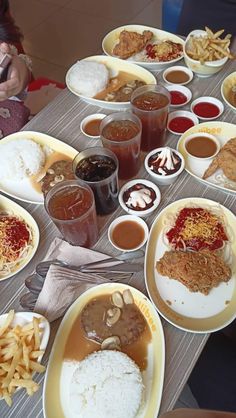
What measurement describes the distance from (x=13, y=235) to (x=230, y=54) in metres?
1.29

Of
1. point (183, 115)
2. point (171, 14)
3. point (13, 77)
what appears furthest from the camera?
point (171, 14)

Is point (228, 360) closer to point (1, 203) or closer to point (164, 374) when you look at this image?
point (164, 374)

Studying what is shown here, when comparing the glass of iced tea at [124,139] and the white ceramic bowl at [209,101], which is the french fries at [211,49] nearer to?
the white ceramic bowl at [209,101]

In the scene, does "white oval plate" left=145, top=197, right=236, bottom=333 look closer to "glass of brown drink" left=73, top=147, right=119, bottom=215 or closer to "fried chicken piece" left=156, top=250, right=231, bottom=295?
"fried chicken piece" left=156, top=250, right=231, bottom=295

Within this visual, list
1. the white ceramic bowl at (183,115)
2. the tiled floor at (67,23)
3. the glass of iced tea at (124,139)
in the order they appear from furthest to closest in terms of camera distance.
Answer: the tiled floor at (67,23)
the white ceramic bowl at (183,115)
the glass of iced tea at (124,139)

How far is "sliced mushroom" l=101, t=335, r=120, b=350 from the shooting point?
1.18m

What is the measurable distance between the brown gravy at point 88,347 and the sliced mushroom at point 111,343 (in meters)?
0.03

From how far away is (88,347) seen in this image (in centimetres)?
122

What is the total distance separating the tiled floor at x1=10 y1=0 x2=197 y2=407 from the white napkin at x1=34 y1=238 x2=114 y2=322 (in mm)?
2648

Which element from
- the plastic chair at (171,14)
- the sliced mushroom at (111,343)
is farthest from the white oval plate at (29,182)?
the plastic chair at (171,14)

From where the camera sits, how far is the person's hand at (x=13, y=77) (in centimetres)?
204

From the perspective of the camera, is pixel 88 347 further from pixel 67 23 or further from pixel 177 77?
pixel 67 23

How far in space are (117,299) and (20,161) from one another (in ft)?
2.36

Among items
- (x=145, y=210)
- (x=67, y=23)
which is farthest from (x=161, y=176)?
(x=67, y=23)
